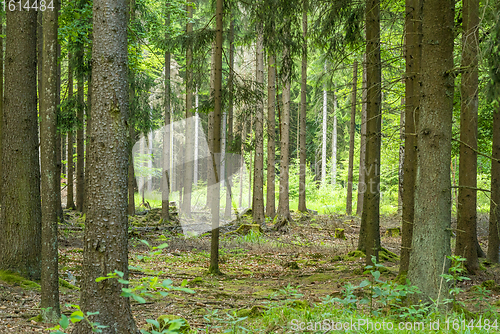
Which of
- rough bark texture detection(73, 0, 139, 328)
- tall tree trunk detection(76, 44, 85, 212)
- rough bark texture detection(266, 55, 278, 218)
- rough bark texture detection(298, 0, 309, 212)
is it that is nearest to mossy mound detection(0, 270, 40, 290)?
rough bark texture detection(73, 0, 139, 328)

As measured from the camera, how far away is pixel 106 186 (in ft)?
12.6

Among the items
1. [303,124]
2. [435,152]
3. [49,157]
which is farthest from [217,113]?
[303,124]

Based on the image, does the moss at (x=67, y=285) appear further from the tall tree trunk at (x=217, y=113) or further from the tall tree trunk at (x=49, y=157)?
the tall tree trunk at (x=217, y=113)

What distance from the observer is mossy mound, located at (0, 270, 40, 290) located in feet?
19.5

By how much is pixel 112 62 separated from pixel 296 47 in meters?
5.93

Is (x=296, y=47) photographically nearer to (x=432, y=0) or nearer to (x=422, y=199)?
(x=432, y=0)

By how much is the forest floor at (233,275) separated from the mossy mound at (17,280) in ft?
0.05

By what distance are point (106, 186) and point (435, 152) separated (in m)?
3.93

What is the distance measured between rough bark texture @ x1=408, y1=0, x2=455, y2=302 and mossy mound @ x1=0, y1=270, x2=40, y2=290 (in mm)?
5793

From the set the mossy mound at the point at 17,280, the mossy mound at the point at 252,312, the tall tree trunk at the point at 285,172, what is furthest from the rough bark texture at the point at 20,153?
the tall tree trunk at the point at 285,172

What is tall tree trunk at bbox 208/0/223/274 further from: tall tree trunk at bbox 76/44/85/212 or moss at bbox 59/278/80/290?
tall tree trunk at bbox 76/44/85/212

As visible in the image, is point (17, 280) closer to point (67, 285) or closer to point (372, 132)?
point (67, 285)

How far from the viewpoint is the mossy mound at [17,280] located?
5.93 metres

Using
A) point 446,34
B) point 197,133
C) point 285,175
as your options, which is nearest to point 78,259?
point 446,34
